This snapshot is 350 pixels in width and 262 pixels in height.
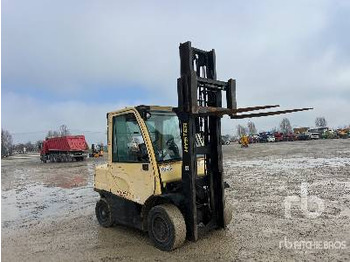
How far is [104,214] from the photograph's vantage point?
25.1ft

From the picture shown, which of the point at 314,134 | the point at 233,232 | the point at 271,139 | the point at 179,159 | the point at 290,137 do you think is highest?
the point at 314,134

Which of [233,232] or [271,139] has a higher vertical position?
[271,139]

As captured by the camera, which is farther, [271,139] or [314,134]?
[271,139]

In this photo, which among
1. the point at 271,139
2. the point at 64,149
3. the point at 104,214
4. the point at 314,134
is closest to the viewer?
the point at 104,214

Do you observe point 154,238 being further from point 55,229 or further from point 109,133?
point 55,229

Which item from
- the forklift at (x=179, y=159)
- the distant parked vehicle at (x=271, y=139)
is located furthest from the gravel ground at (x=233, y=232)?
the distant parked vehicle at (x=271, y=139)

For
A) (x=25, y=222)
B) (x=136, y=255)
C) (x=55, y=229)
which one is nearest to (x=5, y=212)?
(x=25, y=222)

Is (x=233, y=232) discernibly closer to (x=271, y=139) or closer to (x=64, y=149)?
(x=64, y=149)

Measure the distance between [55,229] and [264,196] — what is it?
17.7 ft

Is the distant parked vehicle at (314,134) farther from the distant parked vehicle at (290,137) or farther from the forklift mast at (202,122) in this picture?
the forklift mast at (202,122)

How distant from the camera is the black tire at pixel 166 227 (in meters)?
5.68

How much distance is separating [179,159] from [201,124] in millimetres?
702

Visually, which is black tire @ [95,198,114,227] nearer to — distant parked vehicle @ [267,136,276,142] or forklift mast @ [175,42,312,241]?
forklift mast @ [175,42,312,241]

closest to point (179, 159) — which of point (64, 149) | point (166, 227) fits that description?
point (166, 227)
